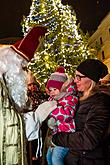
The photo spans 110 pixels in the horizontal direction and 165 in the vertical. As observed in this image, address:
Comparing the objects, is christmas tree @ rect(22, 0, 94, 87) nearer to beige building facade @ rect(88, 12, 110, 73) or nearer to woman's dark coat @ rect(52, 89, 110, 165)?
woman's dark coat @ rect(52, 89, 110, 165)

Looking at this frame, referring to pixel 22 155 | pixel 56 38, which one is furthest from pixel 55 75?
pixel 56 38

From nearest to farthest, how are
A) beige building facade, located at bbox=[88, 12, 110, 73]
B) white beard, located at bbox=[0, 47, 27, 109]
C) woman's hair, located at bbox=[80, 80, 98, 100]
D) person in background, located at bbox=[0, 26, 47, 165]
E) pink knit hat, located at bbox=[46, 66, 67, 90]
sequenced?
1. person in background, located at bbox=[0, 26, 47, 165]
2. white beard, located at bbox=[0, 47, 27, 109]
3. woman's hair, located at bbox=[80, 80, 98, 100]
4. pink knit hat, located at bbox=[46, 66, 67, 90]
5. beige building facade, located at bbox=[88, 12, 110, 73]

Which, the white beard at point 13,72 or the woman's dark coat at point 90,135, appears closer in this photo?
the woman's dark coat at point 90,135

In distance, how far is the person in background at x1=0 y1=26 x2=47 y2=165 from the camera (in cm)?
278

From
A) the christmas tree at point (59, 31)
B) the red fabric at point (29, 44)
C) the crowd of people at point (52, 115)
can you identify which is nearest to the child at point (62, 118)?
the crowd of people at point (52, 115)

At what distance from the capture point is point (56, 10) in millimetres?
20406

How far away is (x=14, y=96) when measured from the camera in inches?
122

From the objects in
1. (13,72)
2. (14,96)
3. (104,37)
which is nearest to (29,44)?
(13,72)

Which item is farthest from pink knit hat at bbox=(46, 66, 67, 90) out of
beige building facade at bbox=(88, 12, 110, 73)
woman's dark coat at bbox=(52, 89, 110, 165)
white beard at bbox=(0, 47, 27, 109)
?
beige building facade at bbox=(88, 12, 110, 73)

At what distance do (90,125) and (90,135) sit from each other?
91mm

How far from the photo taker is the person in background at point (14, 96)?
2.78 m

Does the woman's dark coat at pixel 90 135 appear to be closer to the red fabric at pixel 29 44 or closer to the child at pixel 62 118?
the child at pixel 62 118

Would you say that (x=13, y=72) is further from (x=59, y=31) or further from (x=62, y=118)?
(x=59, y=31)

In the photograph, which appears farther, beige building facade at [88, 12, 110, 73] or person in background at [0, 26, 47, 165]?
beige building facade at [88, 12, 110, 73]
